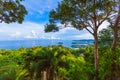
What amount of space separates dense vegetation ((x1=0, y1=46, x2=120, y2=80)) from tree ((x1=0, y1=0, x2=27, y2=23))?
336cm

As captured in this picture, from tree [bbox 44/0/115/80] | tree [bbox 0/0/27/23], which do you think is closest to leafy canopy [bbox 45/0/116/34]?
tree [bbox 44/0/115/80]

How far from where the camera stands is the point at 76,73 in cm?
1878

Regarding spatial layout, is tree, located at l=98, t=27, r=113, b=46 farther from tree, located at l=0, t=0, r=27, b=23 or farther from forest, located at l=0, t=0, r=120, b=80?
tree, located at l=0, t=0, r=27, b=23

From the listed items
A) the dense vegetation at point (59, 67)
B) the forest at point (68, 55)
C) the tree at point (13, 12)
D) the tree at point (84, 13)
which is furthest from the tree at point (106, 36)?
the tree at point (13, 12)

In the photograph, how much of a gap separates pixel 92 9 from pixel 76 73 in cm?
439

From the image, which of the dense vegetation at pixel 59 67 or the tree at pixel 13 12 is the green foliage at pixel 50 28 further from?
the tree at pixel 13 12

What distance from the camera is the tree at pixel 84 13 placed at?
54.0ft

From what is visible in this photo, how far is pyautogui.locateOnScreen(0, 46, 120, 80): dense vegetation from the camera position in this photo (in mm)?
15922

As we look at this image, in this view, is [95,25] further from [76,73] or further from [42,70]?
[42,70]

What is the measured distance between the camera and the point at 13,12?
13227 mm

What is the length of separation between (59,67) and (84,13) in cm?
520

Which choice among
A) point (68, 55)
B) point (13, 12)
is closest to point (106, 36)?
point (68, 55)

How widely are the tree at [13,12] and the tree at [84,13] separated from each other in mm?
4225

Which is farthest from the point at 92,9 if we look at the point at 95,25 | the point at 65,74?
the point at 65,74
